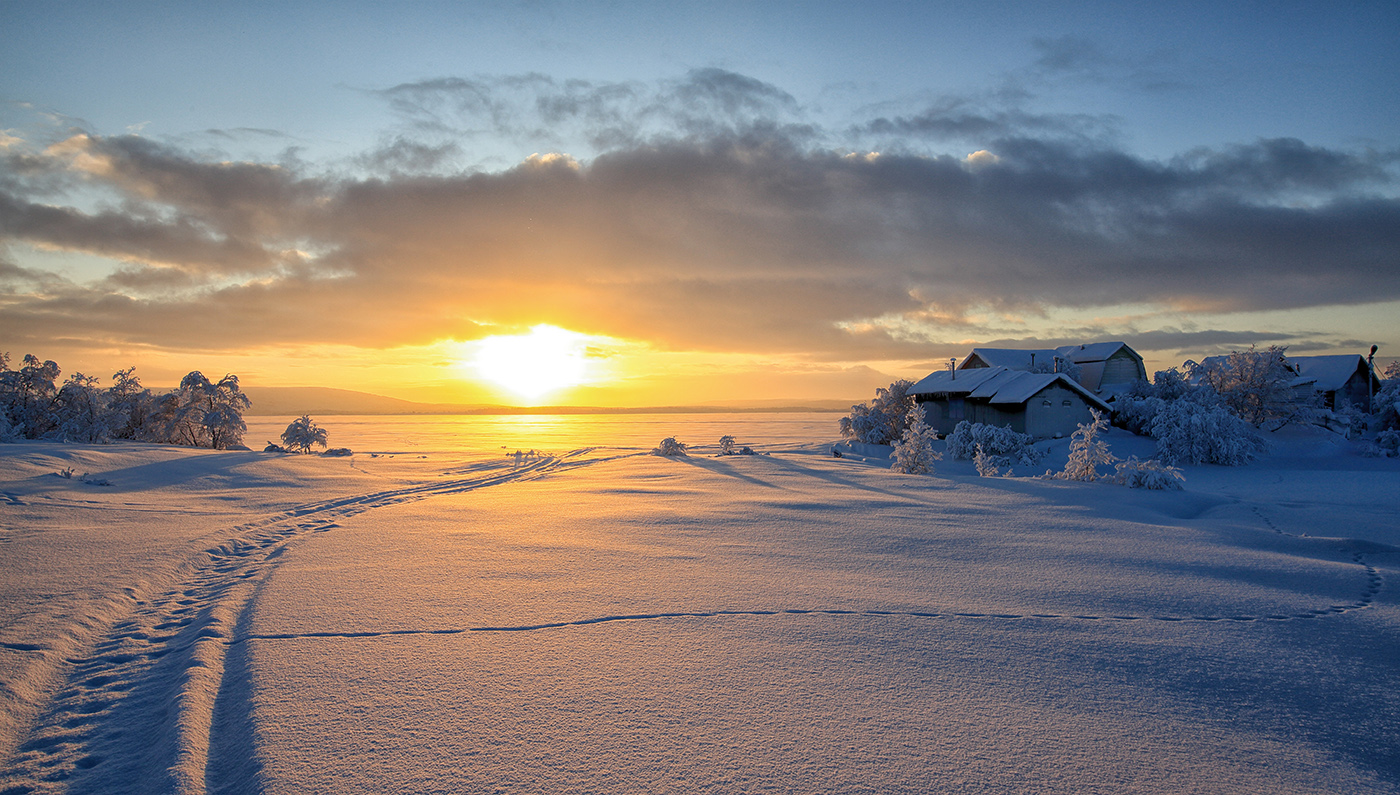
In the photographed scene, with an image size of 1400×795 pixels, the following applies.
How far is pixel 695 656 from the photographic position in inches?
160

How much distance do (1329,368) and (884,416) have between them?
26.2 meters

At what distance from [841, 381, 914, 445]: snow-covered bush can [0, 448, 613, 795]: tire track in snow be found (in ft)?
99.5

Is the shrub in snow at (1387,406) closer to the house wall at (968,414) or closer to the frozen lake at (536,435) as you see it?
the house wall at (968,414)

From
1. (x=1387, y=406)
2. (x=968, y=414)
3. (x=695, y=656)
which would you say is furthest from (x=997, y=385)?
(x=695, y=656)

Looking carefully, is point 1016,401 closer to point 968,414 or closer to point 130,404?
point 968,414

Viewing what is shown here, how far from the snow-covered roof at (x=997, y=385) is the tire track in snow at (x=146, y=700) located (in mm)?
29355

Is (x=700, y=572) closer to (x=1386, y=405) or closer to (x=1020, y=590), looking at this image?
(x=1020, y=590)

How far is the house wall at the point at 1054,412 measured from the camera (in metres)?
28.7

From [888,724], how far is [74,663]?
5.16 metres

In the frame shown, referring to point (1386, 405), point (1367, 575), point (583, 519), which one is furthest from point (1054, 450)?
point (583, 519)

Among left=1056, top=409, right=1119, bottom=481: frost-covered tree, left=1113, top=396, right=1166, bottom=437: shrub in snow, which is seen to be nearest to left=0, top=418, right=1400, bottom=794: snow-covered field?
left=1056, top=409, right=1119, bottom=481: frost-covered tree

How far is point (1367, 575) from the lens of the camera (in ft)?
20.2

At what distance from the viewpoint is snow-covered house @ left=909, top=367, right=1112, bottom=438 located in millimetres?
28719

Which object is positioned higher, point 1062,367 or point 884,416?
point 1062,367
